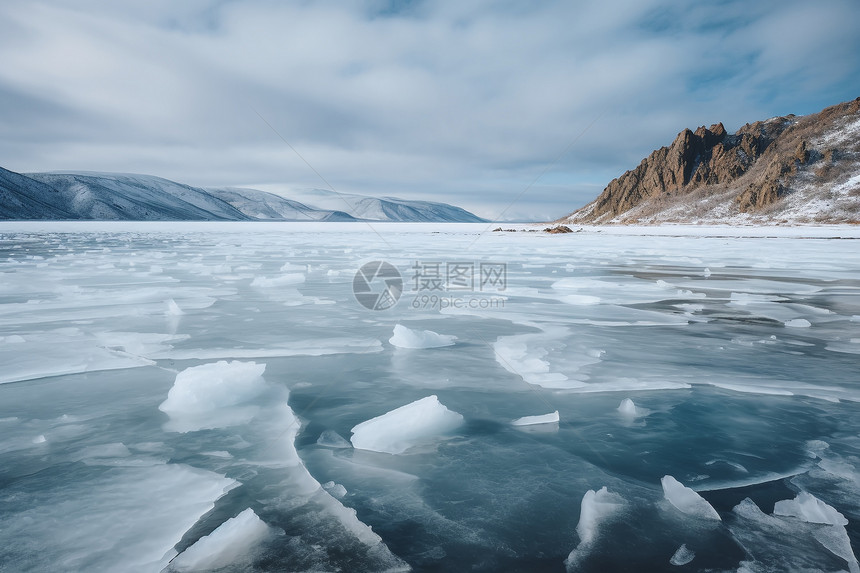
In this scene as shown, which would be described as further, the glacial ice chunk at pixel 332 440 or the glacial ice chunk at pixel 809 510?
the glacial ice chunk at pixel 332 440

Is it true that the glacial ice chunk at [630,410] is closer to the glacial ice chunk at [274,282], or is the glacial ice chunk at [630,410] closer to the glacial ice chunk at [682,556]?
the glacial ice chunk at [682,556]

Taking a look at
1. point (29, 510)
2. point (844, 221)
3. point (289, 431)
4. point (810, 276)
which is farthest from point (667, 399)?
point (844, 221)

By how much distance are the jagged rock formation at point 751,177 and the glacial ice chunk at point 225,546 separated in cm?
8371

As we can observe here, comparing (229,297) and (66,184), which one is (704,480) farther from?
(66,184)

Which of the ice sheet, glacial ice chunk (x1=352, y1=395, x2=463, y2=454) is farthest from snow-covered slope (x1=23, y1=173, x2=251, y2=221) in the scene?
glacial ice chunk (x1=352, y1=395, x2=463, y2=454)

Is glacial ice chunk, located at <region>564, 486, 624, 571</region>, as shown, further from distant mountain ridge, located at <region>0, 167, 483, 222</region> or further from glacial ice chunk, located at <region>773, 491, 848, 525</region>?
distant mountain ridge, located at <region>0, 167, 483, 222</region>

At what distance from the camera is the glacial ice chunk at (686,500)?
7.41 feet

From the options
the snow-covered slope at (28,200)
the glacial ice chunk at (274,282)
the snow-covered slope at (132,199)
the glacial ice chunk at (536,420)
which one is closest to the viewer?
the glacial ice chunk at (536,420)

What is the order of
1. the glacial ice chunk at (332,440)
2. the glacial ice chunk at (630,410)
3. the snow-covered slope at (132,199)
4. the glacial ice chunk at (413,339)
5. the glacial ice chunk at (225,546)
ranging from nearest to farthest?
the glacial ice chunk at (225,546), the glacial ice chunk at (332,440), the glacial ice chunk at (630,410), the glacial ice chunk at (413,339), the snow-covered slope at (132,199)

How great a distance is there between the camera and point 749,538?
2062 mm

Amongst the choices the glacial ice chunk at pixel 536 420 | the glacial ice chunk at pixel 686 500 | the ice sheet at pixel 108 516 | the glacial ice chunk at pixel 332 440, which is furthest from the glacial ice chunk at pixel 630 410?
the ice sheet at pixel 108 516

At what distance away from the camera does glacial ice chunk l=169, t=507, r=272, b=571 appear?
1.93 m

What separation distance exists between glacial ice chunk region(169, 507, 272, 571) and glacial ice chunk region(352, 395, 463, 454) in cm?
95

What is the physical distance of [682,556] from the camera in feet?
6.45
